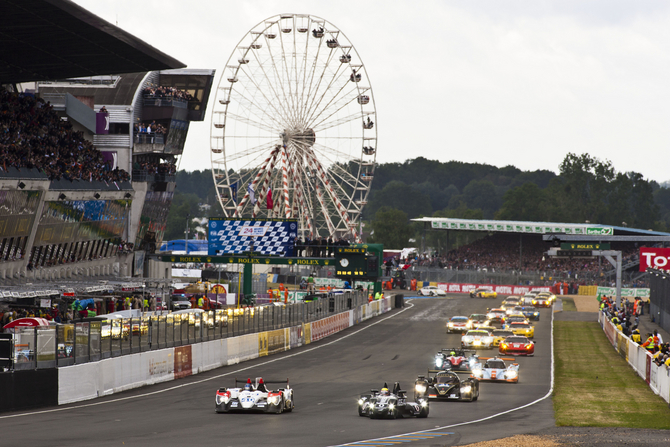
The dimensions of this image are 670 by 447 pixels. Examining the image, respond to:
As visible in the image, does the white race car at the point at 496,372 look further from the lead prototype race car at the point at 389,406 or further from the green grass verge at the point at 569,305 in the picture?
the green grass verge at the point at 569,305

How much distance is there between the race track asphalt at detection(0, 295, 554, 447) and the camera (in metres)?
18.8

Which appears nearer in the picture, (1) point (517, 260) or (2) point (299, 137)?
(2) point (299, 137)

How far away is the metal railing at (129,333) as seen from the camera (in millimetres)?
23781

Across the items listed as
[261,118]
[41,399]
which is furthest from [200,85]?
[41,399]

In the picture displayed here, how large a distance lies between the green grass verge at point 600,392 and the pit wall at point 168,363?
1314 cm

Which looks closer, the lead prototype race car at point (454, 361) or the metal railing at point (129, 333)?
the metal railing at point (129, 333)

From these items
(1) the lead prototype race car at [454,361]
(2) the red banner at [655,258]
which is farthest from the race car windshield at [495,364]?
(2) the red banner at [655,258]

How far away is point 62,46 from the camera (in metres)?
40.6

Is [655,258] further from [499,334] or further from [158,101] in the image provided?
[158,101]

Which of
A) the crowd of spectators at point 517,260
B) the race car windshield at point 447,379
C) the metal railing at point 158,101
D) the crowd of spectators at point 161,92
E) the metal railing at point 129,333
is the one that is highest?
the crowd of spectators at point 161,92

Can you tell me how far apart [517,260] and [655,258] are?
127ft

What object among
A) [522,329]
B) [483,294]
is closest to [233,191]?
[483,294]

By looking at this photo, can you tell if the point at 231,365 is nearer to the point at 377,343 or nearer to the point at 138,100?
the point at 377,343

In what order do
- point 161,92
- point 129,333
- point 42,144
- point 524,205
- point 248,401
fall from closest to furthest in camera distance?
point 248,401, point 129,333, point 42,144, point 161,92, point 524,205
